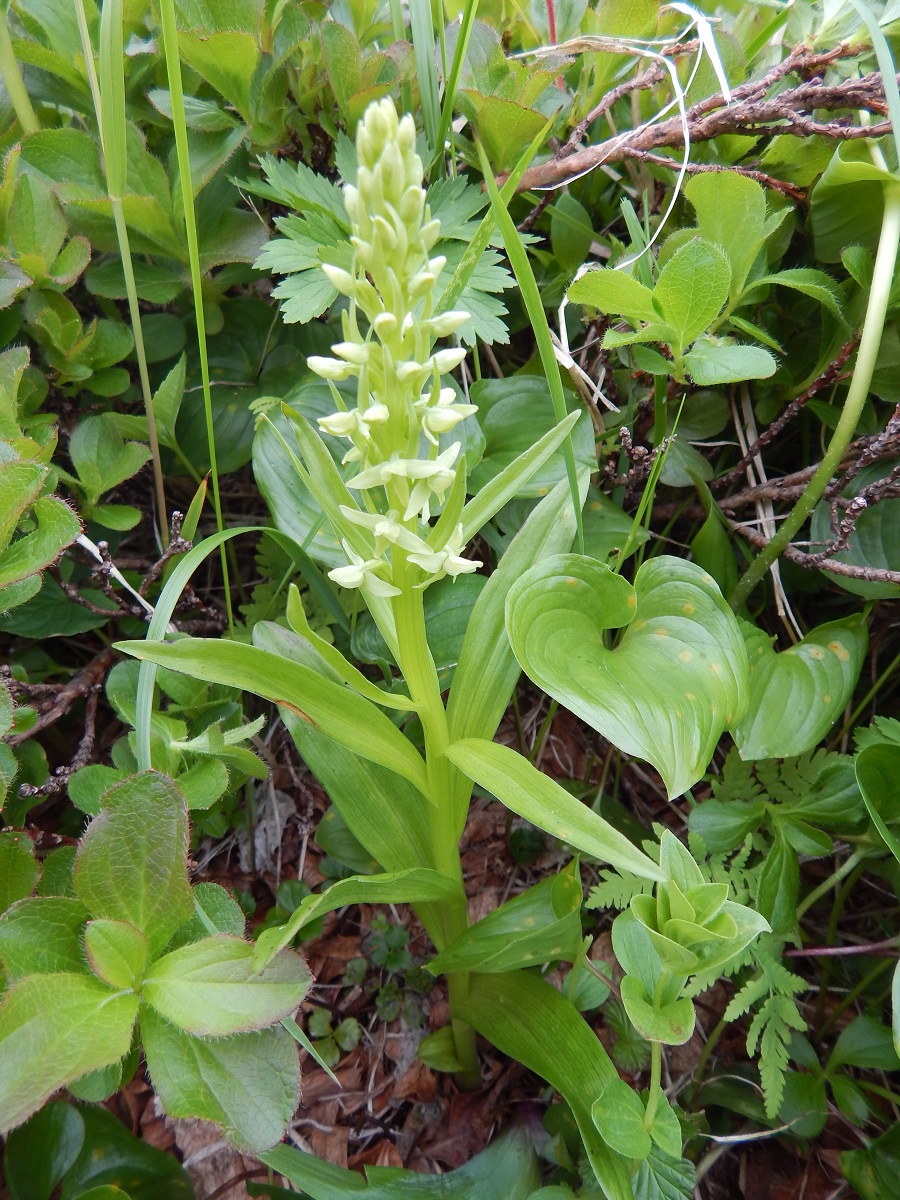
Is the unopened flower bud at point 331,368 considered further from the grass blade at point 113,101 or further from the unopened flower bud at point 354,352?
the grass blade at point 113,101

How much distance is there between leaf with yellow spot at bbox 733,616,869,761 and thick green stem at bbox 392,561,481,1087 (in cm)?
47

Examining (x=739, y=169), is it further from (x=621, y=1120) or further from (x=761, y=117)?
(x=621, y=1120)

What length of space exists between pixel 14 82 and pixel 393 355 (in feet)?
4.01

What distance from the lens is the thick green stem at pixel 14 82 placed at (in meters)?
1.38

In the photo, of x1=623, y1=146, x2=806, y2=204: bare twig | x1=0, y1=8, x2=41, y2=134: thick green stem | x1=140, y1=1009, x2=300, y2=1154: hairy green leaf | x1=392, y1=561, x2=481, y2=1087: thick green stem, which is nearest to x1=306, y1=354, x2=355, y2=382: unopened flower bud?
x1=392, y1=561, x2=481, y2=1087: thick green stem

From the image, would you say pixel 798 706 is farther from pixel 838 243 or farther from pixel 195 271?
pixel 195 271

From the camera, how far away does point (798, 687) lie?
48.9 inches

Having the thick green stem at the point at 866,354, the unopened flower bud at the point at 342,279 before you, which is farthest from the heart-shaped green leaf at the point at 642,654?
the unopened flower bud at the point at 342,279

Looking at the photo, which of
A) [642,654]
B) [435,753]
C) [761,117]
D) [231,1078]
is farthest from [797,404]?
[231,1078]

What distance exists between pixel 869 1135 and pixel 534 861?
2.36 ft

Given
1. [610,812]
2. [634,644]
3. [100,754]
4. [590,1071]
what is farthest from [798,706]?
[100,754]

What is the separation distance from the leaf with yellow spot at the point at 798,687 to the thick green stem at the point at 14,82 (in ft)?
5.43

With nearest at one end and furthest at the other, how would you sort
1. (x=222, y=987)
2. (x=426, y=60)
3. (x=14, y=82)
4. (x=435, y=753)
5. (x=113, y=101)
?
(x=222, y=987)
(x=435, y=753)
(x=113, y=101)
(x=426, y=60)
(x=14, y=82)

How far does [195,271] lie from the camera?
1.14 meters
